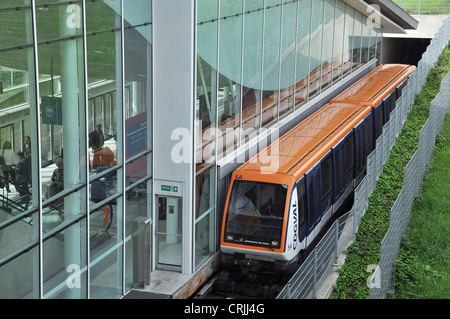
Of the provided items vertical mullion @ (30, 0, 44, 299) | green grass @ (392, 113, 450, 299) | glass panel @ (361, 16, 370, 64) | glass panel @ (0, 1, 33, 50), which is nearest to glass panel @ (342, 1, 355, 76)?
glass panel @ (361, 16, 370, 64)

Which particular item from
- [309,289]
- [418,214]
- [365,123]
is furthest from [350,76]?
[309,289]

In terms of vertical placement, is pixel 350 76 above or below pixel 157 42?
below

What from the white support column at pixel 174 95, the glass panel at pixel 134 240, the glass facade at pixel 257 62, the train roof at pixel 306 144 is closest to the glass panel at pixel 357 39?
the glass facade at pixel 257 62

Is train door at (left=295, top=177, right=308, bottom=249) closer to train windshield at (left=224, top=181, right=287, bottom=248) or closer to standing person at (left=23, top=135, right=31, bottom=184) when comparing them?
train windshield at (left=224, top=181, right=287, bottom=248)

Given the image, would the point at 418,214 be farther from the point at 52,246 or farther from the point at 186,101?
the point at 52,246

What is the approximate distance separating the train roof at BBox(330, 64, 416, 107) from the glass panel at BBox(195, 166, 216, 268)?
329 inches

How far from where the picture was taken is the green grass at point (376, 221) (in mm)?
12586

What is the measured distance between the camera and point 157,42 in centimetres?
1291

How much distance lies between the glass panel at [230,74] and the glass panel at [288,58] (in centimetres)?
347

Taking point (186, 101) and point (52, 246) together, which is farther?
point (186, 101)

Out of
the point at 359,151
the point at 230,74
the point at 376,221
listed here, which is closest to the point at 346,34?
the point at 359,151

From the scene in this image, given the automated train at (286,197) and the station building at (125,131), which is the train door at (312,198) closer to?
the automated train at (286,197)

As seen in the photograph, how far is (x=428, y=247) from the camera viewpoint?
15.2 metres

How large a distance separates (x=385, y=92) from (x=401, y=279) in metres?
10.5
